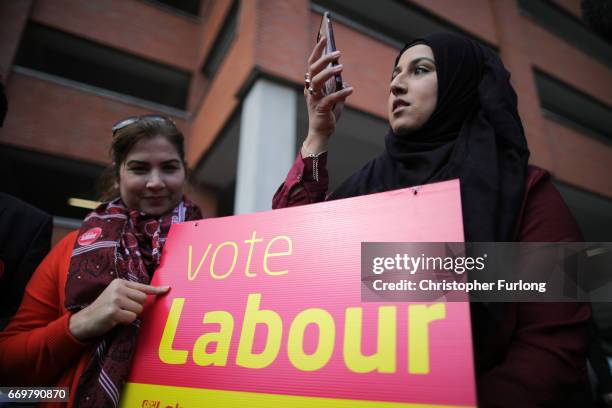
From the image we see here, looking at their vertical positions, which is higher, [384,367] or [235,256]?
[235,256]

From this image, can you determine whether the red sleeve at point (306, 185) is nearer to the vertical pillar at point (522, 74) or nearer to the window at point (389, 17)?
the window at point (389, 17)

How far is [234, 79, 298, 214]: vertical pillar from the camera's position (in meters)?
4.19

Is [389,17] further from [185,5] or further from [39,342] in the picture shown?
[39,342]

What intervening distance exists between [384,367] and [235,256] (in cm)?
52

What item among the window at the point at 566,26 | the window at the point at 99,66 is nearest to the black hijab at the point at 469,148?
the window at the point at 99,66

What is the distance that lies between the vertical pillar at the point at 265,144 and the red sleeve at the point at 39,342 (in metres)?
2.93

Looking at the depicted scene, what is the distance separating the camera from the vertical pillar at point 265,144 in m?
4.19

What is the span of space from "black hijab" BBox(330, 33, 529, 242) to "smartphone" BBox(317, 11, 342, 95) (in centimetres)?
25

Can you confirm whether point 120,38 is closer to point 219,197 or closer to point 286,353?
point 219,197

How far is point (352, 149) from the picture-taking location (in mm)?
6012

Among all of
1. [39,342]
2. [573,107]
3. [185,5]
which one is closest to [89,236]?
[39,342]

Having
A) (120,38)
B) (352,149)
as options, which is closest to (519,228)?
(352,149)

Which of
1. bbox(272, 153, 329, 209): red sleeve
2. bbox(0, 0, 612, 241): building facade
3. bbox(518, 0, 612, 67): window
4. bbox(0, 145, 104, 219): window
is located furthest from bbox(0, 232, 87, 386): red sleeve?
bbox(518, 0, 612, 67): window

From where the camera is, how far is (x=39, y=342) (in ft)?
3.42
